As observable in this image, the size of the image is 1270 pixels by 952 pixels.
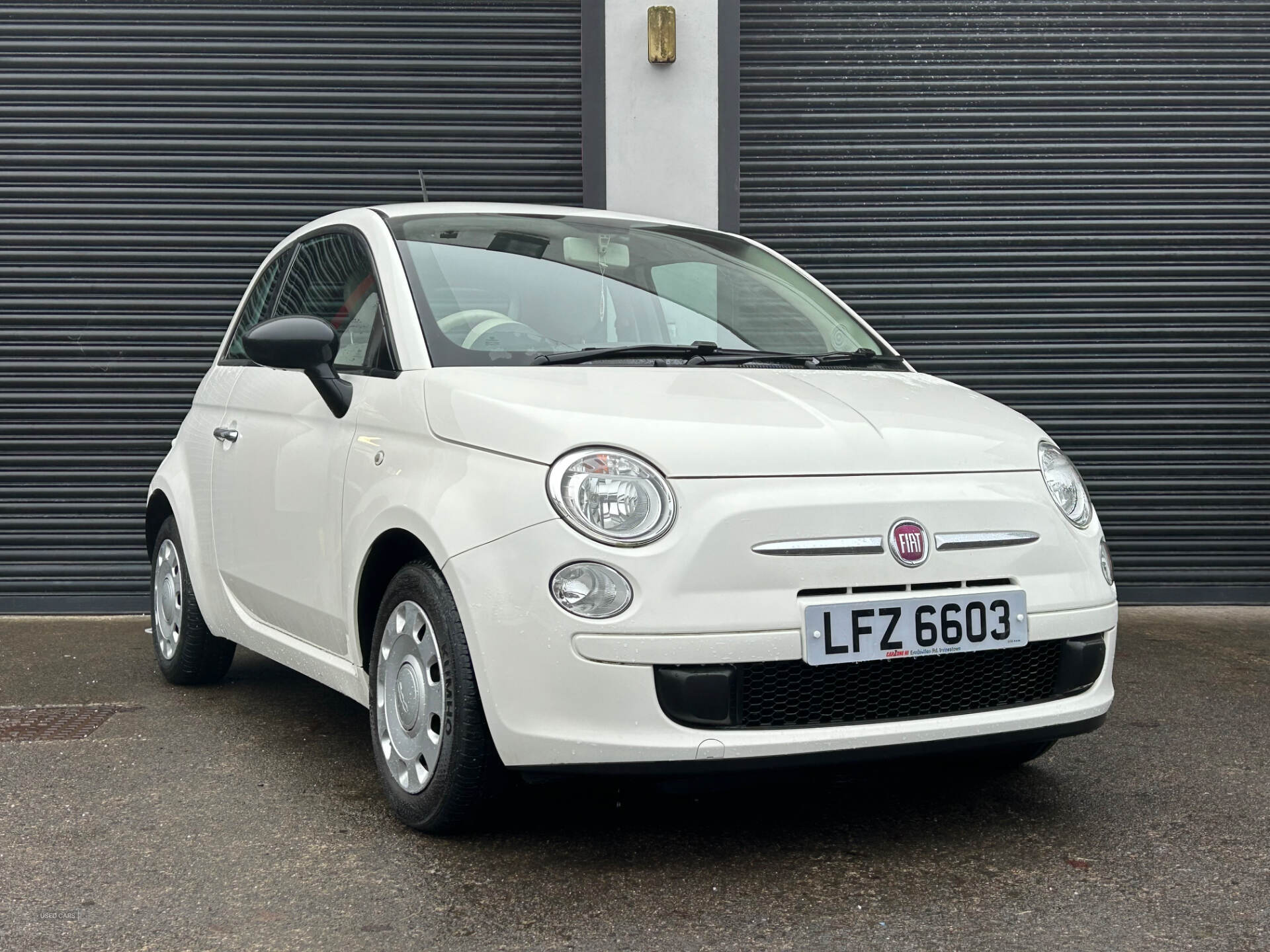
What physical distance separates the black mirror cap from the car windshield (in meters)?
0.28

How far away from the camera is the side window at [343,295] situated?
3.64 meters

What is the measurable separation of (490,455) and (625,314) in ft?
2.97

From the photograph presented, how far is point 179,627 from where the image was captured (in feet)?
15.9

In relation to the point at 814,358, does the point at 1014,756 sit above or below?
below

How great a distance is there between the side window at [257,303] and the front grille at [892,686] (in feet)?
8.05

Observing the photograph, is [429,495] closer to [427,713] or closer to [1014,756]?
[427,713]

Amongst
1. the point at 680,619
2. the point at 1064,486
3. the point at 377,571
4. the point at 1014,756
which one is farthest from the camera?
the point at 1014,756

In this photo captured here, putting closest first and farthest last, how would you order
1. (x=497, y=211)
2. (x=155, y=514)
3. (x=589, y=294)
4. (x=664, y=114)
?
(x=589, y=294)
(x=497, y=211)
(x=155, y=514)
(x=664, y=114)

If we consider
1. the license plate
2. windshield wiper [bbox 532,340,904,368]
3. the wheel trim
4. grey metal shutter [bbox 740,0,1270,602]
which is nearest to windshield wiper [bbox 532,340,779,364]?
windshield wiper [bbox 532,340,904,368]

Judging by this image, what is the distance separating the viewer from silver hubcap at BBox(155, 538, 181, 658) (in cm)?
490

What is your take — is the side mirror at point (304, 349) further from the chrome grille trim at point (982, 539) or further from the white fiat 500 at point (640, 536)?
the chrome grille trim at point (982, 539)

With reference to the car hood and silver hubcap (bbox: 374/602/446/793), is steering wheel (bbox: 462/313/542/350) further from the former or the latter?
silver hubcap (bbox: 374/602/446/793)

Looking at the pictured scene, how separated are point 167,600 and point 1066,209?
15.8 ft

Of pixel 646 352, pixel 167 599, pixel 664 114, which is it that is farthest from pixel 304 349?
pixel 664 114
